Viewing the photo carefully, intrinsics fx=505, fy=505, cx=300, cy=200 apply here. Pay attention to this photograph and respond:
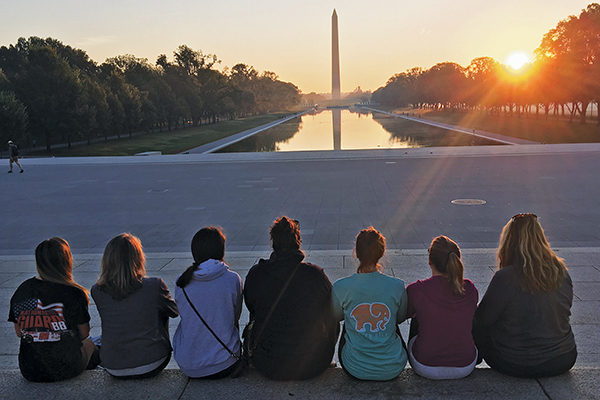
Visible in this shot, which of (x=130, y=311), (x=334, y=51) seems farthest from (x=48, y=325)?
(x=334, y=51)

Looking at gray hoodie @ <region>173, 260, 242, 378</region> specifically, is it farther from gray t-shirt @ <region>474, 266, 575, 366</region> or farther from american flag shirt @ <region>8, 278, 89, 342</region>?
gray t-shirt @ <region>474, 266, 575, 366</region>

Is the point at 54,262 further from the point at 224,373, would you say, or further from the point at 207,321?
the point at 224,373

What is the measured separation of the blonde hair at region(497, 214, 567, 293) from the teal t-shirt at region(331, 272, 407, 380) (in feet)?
2.89

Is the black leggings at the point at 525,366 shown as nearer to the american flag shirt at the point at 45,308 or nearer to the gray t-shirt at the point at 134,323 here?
the gray t-shirt at the point at 134,323

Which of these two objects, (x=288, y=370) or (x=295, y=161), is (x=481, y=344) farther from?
(x=295, y=161)

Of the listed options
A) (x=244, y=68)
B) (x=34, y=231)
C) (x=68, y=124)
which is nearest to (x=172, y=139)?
(x=68, y=124)

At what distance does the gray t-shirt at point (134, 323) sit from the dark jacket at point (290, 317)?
2.36 feet

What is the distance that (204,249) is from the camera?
398 centimetres

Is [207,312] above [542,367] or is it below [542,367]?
above

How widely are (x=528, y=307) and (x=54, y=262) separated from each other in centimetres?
358

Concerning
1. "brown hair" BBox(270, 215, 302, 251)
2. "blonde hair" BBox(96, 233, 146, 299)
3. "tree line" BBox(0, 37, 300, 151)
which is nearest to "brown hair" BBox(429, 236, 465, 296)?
"brown hair" BBox(270, 215, 302, 251)

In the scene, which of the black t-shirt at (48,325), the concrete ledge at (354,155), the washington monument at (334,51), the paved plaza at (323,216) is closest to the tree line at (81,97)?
the concrete ledge at (354,155)

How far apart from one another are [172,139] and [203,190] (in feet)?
141

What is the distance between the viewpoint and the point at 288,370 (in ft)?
13.0
